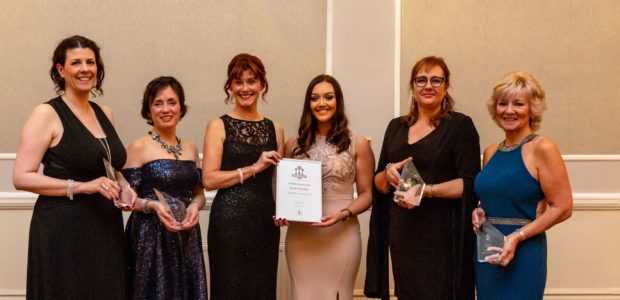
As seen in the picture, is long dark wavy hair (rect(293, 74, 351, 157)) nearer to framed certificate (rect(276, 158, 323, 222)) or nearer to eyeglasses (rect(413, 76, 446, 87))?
framed certificate (rect(276, 158, 323, 222))

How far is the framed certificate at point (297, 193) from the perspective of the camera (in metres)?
3.09

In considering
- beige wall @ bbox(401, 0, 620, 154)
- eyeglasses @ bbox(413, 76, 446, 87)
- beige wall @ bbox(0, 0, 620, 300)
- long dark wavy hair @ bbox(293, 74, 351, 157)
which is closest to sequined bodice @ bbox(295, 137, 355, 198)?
long dark wavy hair @ bbox(293, 74, 351, 157)

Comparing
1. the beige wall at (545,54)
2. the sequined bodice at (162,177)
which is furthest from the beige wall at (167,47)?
the sequined bodice at (162,177)

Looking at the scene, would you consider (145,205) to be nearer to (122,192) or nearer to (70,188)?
(122,192)

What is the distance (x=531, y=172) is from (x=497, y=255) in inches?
14.6

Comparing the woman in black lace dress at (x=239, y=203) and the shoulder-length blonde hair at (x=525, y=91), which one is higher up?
the shoulder-length blonde hair at (x=525, y=91)

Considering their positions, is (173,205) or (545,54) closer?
(173,205)

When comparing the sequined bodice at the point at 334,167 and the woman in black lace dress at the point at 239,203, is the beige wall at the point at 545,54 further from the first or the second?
the woman in black lace dress at the point at 239,203

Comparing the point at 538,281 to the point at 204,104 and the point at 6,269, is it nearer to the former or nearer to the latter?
the point at 204,104

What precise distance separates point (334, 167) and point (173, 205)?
2.64 feet

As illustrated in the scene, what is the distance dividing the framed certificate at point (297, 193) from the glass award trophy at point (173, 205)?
1.49ft

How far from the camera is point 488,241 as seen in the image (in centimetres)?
267

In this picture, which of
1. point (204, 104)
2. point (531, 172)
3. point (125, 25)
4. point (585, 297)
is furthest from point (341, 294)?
point (125, 25)

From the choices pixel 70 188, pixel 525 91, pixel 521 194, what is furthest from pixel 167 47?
pixel 521 194
